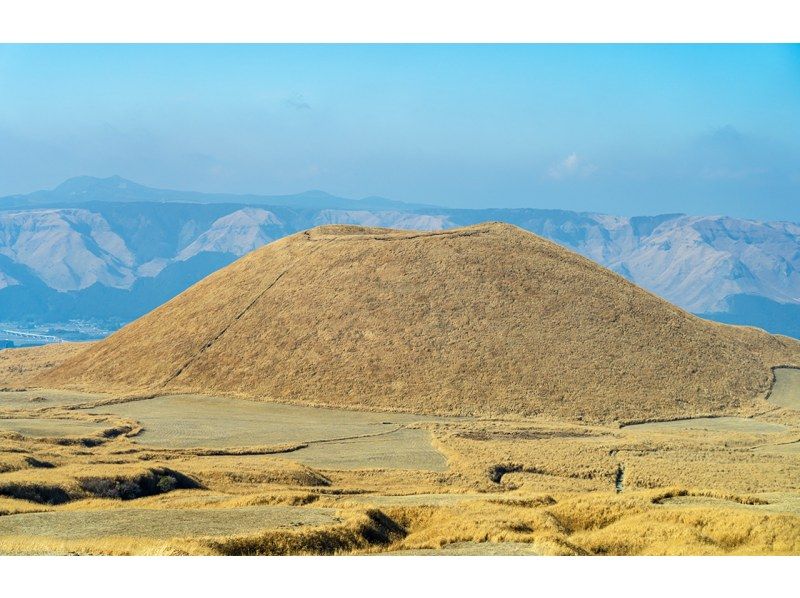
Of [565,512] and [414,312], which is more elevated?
[414,312]

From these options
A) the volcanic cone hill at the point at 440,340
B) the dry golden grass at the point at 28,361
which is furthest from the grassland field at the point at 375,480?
the dry golden grass at the point at 28,361

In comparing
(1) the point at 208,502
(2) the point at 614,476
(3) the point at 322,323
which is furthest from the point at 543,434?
(1) the point at 208,502

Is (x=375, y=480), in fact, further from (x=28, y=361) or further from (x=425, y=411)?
(x=28, y=361)

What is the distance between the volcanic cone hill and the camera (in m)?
64.6

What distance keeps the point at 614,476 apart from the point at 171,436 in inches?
839

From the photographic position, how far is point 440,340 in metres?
70.1

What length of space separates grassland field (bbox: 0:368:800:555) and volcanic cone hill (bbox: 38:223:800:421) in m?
3.23

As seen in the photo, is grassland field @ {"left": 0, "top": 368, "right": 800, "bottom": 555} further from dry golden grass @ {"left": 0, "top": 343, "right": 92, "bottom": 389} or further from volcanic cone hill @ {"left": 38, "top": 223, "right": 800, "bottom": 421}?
dry golden grass @ {"left": 0, "top": 343, "right": 92, "bottom": 389}

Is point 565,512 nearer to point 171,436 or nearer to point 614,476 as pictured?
point 614,476

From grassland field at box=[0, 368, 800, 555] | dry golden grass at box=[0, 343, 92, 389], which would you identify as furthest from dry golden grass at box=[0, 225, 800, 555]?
dry golden grass at box=[0, 343, 92, 389]

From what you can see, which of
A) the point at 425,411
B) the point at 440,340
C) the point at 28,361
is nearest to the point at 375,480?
the point at 425,411

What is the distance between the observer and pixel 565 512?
3009 cm

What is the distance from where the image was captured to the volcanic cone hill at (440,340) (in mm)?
64562

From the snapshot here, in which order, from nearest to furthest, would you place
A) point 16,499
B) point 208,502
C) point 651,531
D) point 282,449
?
point 651,531 → point 16,499 → point 208,502 → point 282,449
